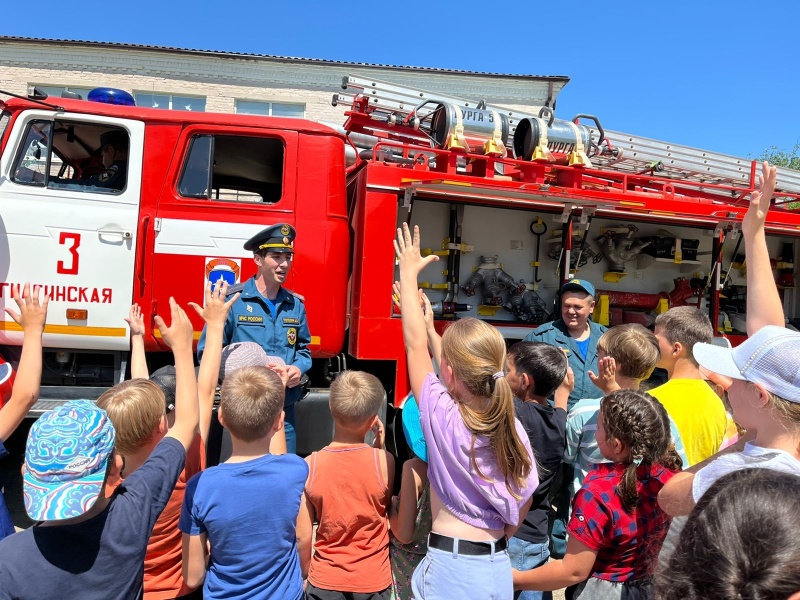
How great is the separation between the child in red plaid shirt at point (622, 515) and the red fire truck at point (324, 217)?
2405 millimetres

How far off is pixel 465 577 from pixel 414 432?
0.57 meters

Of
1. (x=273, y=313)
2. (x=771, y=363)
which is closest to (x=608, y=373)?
(x=771, y=363)

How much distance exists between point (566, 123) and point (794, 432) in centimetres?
424

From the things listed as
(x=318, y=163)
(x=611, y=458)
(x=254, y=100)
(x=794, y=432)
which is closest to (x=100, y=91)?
(x=318, y=163)

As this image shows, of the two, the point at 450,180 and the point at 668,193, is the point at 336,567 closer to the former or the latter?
the point at 450,180

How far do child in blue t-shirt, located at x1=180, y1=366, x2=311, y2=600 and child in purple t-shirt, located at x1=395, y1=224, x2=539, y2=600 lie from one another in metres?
0.44

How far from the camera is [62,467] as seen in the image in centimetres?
131

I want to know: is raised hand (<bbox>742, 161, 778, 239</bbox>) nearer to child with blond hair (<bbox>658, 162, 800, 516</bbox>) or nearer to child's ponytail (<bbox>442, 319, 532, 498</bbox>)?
child with blond hair (<bbox>658, 162, 800, 516</bbox>)

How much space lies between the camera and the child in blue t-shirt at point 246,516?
1751mm

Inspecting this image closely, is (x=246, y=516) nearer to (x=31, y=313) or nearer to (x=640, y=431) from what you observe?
(x=31, y=313)

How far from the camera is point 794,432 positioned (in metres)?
1.34

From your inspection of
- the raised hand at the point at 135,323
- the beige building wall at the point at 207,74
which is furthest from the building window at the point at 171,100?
the raised hand at the point at 135,323

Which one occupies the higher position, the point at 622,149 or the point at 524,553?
the point at 622,149

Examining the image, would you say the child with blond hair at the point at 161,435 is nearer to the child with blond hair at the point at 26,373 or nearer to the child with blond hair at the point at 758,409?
the child with blond hair at the point at 26,373
